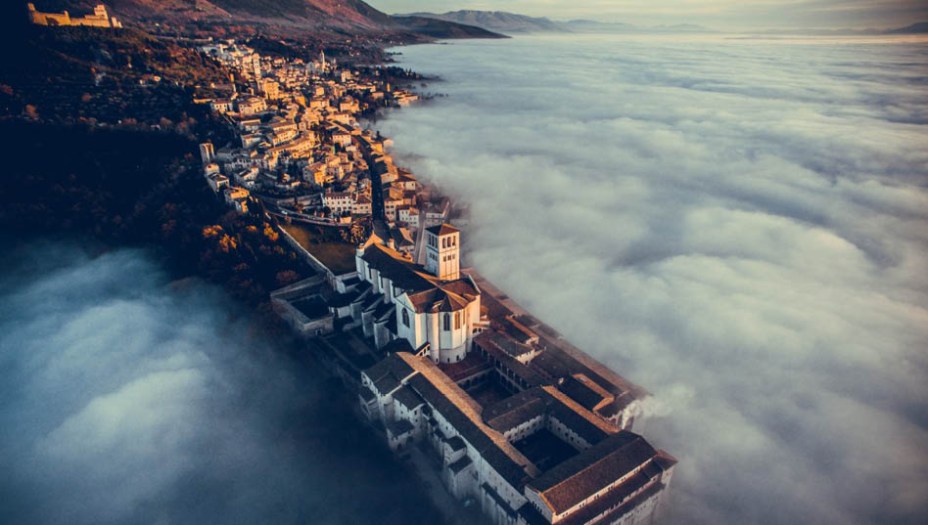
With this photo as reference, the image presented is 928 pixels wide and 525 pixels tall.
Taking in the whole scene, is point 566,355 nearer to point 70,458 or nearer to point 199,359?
point 199,359

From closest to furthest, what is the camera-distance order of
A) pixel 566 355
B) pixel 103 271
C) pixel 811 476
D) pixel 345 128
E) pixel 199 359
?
pixel 811 476 < pixel 566 355 < pixel 199 359 < pixel 103 271 < pixel 345 128

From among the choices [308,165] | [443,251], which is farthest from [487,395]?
[308,165]

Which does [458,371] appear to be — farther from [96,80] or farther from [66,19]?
[66,19]

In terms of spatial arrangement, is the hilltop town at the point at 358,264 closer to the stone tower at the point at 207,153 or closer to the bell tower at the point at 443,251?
the bell tower at the point at 443,251

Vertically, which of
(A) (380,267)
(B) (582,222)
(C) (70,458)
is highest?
(A) (380,267)

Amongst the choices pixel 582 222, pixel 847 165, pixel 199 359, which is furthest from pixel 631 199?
pixel 199 359

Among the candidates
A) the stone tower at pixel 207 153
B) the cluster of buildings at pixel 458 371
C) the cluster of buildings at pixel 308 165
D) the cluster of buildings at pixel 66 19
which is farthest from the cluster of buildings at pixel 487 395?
the cluster of buildings at pixel 66 19
